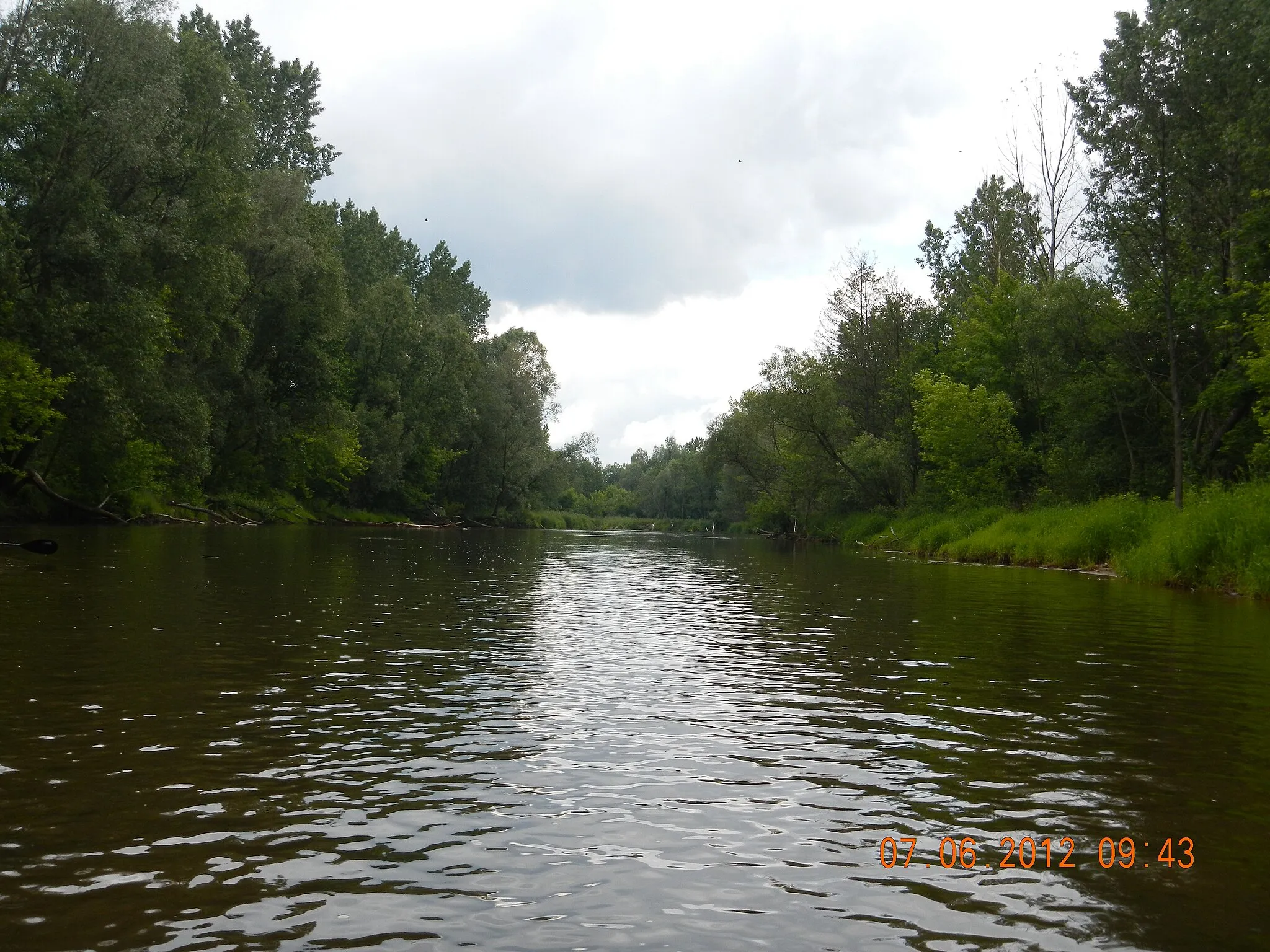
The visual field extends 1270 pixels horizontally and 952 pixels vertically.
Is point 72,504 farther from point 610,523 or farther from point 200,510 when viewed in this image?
point 610,523

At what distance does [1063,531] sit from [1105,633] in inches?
794

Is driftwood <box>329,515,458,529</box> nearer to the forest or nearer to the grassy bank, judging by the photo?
the forest

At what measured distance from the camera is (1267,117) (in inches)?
1325

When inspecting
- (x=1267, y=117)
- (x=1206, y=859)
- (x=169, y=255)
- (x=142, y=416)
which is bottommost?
(x=1206, y=859)

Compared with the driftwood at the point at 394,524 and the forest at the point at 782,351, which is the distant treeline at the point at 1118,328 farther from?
the driftwood at the point at 394,524

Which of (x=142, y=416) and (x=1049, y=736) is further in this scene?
(x=142, y=416)

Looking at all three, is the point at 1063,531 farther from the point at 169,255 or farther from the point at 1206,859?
the point at 169,255

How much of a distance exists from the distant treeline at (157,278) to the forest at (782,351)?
0.13m

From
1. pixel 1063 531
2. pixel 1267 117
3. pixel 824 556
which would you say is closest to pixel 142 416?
pixel 824 556

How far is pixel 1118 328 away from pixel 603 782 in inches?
1569

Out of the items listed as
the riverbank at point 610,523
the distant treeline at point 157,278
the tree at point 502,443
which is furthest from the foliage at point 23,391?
the riverbank at point 610,523

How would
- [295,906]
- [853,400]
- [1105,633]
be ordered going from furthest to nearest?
1. [853,400]
2. [1105,633]
3. [295,906]

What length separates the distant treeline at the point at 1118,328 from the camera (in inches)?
1415
